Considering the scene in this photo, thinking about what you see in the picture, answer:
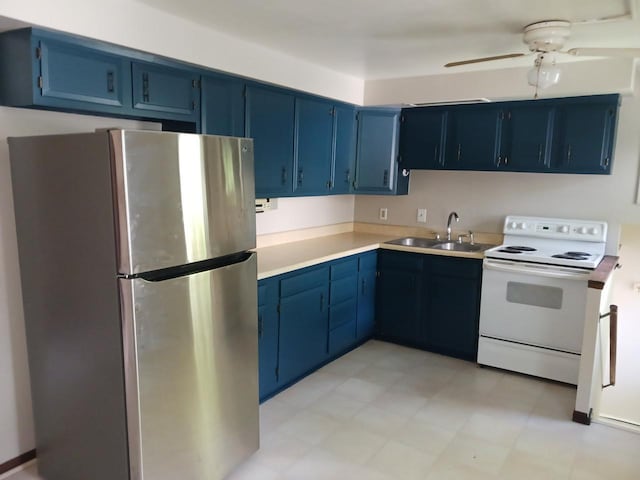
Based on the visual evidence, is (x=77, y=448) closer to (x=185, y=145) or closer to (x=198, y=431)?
(x=198, y=431)

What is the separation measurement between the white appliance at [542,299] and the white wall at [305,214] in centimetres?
150

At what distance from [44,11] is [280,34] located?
1.27 metres

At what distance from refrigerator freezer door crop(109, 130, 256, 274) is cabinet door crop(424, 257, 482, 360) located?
1.97 metres

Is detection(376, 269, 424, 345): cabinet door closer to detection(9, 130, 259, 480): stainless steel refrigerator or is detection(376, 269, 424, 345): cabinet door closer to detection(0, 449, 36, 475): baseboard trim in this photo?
detection(9, 130, 259, 480): stainless steel refrigerator

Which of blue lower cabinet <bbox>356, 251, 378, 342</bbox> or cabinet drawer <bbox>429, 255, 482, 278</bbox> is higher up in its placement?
cabinet drawer <bbox>429, 255, 482, 278</bbox>

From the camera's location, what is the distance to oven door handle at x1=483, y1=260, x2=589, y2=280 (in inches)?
125

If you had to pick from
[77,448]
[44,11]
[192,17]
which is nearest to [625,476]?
[77,448]

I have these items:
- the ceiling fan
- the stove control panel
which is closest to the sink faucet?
the stove control panel

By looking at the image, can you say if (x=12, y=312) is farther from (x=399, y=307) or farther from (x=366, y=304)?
(x=399, y=307)

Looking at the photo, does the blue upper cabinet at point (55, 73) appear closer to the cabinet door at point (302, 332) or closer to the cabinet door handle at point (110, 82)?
the cabinet door handle at point (110, 82)

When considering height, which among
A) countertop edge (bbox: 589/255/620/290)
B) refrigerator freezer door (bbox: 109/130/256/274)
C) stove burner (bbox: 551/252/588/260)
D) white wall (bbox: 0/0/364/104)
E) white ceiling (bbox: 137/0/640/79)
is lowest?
countertop edge (bbox: 589/255/620/290)

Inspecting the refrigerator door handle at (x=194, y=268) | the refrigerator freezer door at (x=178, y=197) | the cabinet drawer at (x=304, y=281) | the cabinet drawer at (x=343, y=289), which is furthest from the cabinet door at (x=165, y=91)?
the cabinet drawer at (x=343, y=289)

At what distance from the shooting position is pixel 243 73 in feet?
9.70

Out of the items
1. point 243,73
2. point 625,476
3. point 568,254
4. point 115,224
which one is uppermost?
point 243,73
